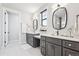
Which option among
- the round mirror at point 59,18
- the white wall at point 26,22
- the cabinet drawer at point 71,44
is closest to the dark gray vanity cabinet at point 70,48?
the cabinet drawer at point 71,44

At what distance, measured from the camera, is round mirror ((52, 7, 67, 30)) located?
2.58 m

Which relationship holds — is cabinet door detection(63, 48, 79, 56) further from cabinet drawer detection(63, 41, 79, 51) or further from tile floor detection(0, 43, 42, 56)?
tile floor detection(0, 43, 42, 56)

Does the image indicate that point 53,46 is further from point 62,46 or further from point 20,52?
point 20,52

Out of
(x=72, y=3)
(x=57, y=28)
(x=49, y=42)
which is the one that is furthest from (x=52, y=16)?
(x=49, y=42)

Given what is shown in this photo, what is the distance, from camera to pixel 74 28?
215 cm

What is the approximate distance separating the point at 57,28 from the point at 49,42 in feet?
2.55

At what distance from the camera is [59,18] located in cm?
284

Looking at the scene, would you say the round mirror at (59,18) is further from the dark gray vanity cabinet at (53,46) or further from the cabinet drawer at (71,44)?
the cabinet drawer at (71,44)

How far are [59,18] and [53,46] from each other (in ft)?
3.74

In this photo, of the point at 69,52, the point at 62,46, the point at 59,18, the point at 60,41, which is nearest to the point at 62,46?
the point at 62,46

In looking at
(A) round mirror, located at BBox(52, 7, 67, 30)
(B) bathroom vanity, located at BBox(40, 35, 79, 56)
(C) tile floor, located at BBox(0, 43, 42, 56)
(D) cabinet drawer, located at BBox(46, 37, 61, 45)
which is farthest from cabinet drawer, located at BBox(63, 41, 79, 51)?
(C) tile floor, located at BBox(0, 43, 42, 56)

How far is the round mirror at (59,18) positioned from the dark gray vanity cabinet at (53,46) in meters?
0.70

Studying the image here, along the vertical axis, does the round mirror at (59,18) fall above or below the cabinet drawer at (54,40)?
above

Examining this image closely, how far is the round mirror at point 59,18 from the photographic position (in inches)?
101
